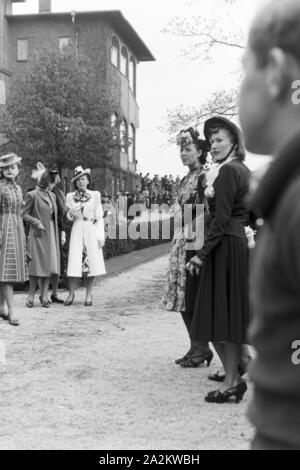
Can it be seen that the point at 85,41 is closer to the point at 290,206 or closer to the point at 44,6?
Result: the point at 44,6

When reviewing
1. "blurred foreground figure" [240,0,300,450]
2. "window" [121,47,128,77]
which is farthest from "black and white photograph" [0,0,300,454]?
"window" [121,47,128,77]

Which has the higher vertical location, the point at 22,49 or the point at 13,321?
the point at 22,49

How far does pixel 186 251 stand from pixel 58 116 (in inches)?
983

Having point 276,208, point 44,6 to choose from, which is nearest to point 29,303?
point 276,208

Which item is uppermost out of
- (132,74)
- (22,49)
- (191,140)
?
(22,49)

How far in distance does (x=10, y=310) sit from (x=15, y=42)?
34057 millimetres

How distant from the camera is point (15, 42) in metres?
39.9

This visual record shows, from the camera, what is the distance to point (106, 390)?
530 centimetres

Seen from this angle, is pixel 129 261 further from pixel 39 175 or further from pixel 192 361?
pixel 192 361

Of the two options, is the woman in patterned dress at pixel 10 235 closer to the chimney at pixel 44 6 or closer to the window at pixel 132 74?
the chimney at pixel 44 6

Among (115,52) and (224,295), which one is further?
(115,52)

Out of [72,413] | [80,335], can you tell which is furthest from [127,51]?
[72,413]

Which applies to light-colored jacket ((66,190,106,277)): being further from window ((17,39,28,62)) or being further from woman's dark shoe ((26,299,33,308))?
window ((17,39,28,62))

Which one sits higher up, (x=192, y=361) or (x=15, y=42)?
(x=15, y=42)
